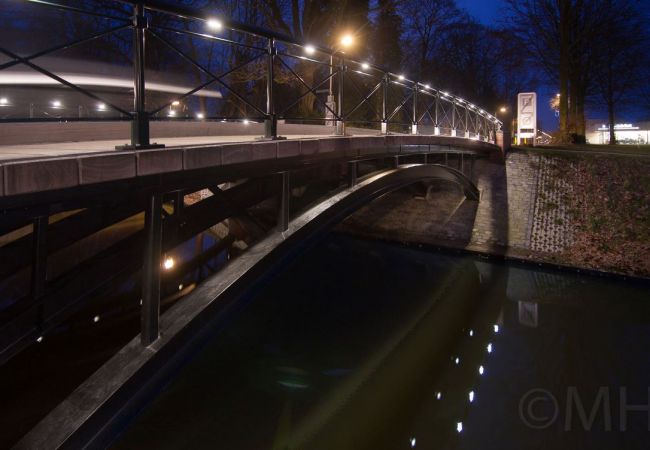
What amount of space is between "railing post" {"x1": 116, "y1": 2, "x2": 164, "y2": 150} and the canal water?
84.8 inches

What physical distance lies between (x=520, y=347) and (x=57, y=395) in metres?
8.50

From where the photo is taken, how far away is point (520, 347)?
9828 millimetres

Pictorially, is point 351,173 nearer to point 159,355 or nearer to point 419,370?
point 159,355

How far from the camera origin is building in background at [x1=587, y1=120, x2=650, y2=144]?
47.4 m

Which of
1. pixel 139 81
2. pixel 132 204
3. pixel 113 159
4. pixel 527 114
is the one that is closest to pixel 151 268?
pixel 132 204

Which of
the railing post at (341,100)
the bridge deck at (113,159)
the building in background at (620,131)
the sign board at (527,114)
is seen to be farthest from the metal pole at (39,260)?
the building in background at (620,131)

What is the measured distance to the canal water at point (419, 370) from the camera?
260 inches

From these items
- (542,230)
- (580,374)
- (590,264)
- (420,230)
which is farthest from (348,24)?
(580,374)

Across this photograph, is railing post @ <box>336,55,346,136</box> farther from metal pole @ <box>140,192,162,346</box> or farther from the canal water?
metal pole @ <box>140,192,162,346</box>

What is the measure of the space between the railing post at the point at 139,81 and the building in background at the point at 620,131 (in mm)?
50868

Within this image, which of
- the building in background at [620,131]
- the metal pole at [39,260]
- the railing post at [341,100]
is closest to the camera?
the metal pole at [39,260]

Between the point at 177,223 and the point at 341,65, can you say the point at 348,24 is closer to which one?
the point at 341,65

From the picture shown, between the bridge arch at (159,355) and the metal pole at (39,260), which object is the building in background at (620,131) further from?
the metal pole at (39,260)

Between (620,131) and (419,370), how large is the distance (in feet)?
181
